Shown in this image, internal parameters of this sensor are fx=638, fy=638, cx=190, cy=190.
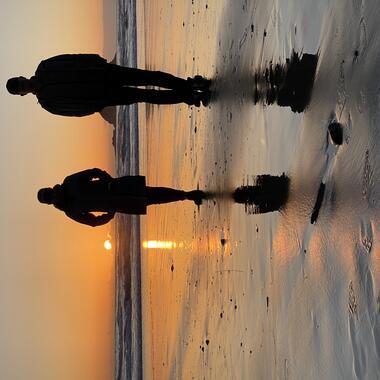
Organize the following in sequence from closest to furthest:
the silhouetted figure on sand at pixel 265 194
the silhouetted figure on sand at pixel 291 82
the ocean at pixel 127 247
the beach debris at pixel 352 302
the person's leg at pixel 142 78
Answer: the beach debris at pixel 352 302 → the silhouetted figure on sand at pixel 291 82 → the silhouetted figure on sand at pixel 265 194 → the person's leg at pixel 142 78 → the ocean at pixel 127 247

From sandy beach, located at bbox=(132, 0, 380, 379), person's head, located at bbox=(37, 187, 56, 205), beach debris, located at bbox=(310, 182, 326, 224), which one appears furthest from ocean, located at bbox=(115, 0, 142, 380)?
beach debris, located at bbox=(310, 182, 326, 224)

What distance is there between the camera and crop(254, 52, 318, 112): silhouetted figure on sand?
119 cm

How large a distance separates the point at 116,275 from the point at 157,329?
1.39 m

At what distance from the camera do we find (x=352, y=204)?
980mm

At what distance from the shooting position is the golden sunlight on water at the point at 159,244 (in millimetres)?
2831

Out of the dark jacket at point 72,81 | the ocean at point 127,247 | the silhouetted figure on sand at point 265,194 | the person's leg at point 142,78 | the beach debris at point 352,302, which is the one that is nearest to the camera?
the beach debris at point 352,302

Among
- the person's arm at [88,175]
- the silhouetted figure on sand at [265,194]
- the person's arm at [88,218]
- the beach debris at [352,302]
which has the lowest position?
the beach debris at [352,302]

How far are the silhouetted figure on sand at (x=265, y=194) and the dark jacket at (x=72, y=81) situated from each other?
57 centimetres

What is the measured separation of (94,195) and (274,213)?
0.80m

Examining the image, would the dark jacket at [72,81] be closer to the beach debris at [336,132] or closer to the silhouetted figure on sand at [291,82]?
the silhouetted figure on sand at [291,82]

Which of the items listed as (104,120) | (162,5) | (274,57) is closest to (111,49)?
(104,120)

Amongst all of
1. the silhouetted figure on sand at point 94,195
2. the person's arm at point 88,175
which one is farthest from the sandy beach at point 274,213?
the person's arm at point 88,175

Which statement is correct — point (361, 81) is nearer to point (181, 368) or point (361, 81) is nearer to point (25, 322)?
point (181, 368)

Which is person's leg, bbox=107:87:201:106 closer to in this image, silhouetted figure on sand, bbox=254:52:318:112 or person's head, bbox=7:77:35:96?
Answer: person's head, bbox=7:77:35:96
